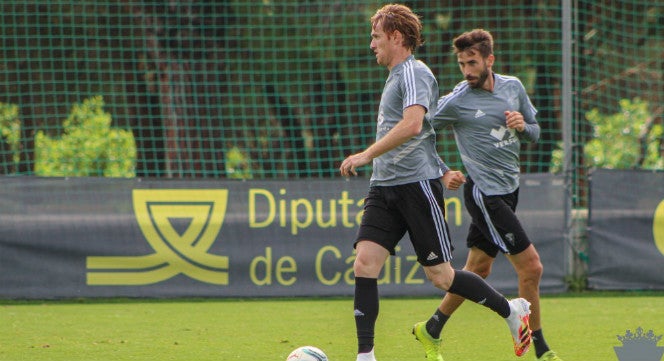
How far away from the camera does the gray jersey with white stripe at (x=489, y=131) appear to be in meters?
6.82

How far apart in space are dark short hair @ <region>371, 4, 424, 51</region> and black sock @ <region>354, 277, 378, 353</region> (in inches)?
51.3

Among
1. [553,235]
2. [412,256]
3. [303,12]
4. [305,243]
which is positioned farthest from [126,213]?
[303,12]

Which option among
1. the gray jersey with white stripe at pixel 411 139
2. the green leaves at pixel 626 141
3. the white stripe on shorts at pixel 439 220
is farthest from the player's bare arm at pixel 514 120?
the green leaves at pixel 626 141

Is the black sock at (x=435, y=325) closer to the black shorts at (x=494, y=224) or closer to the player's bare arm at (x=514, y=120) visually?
the black shorts at (x=494, y=224)

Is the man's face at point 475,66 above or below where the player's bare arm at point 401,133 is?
above

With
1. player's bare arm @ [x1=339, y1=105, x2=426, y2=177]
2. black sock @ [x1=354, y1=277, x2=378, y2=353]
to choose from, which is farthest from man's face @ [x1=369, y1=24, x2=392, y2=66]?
black sock @ [x1=354, y1=277, x2=378, y2=353]

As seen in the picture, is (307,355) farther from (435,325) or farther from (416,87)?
(416,87)

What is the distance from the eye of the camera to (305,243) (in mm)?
11500

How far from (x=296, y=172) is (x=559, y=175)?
232 inches

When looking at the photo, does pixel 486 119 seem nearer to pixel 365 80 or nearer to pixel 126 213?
pixel 126 213

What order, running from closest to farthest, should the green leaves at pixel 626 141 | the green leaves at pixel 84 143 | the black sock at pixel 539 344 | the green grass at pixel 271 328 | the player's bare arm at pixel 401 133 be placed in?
the player's bare arm at pixel 401 133 < the black sock at pixel 539 344 < the green grass at pixel 271 328 < the green leaves at pixel 84 143 < the green leaves at pixel 626 141

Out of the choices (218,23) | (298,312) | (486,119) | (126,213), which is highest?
(218,23)

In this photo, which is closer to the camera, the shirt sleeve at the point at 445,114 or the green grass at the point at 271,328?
the shirt sleeve at the point at 445,114

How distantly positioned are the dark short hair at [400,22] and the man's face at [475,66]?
817 mm
